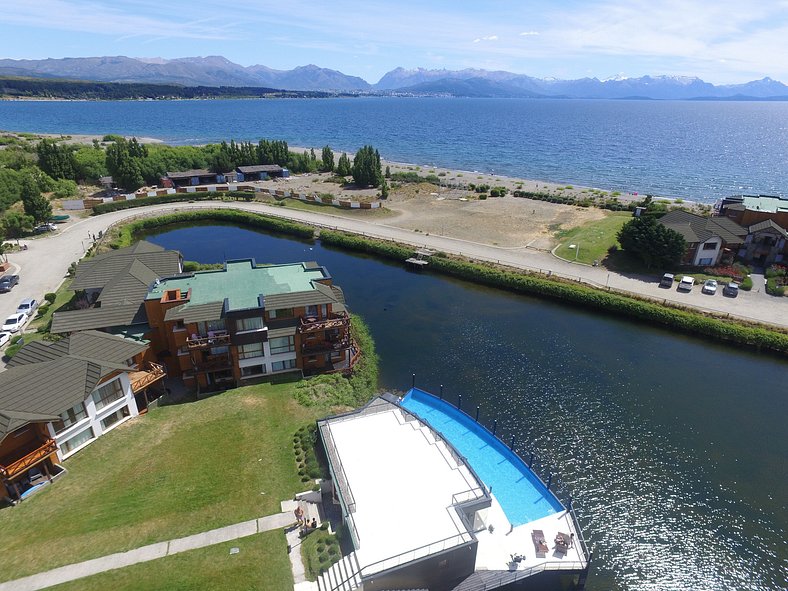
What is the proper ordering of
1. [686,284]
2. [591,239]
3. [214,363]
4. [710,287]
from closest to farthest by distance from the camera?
[214,363] < [710,287] < [686,284] < [591,239]

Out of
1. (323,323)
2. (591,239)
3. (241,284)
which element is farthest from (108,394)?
(591,239)

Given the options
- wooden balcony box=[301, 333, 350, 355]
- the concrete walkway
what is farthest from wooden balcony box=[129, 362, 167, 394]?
the concrete walkway

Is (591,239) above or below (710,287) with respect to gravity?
above

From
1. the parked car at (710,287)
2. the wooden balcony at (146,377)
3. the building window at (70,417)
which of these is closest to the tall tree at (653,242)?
the parked car at (710,287)

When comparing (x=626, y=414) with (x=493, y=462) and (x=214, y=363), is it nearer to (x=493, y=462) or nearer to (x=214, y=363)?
(x=493, y=462)

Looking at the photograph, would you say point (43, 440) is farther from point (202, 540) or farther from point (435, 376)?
point (435, 376)

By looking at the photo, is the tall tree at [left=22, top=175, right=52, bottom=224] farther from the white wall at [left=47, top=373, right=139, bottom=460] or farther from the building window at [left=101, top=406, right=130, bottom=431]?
the building window at [left=101, top=406, right=130, bottom=431]

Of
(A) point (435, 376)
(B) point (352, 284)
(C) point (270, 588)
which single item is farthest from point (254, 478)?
(B) point (352, 284)
